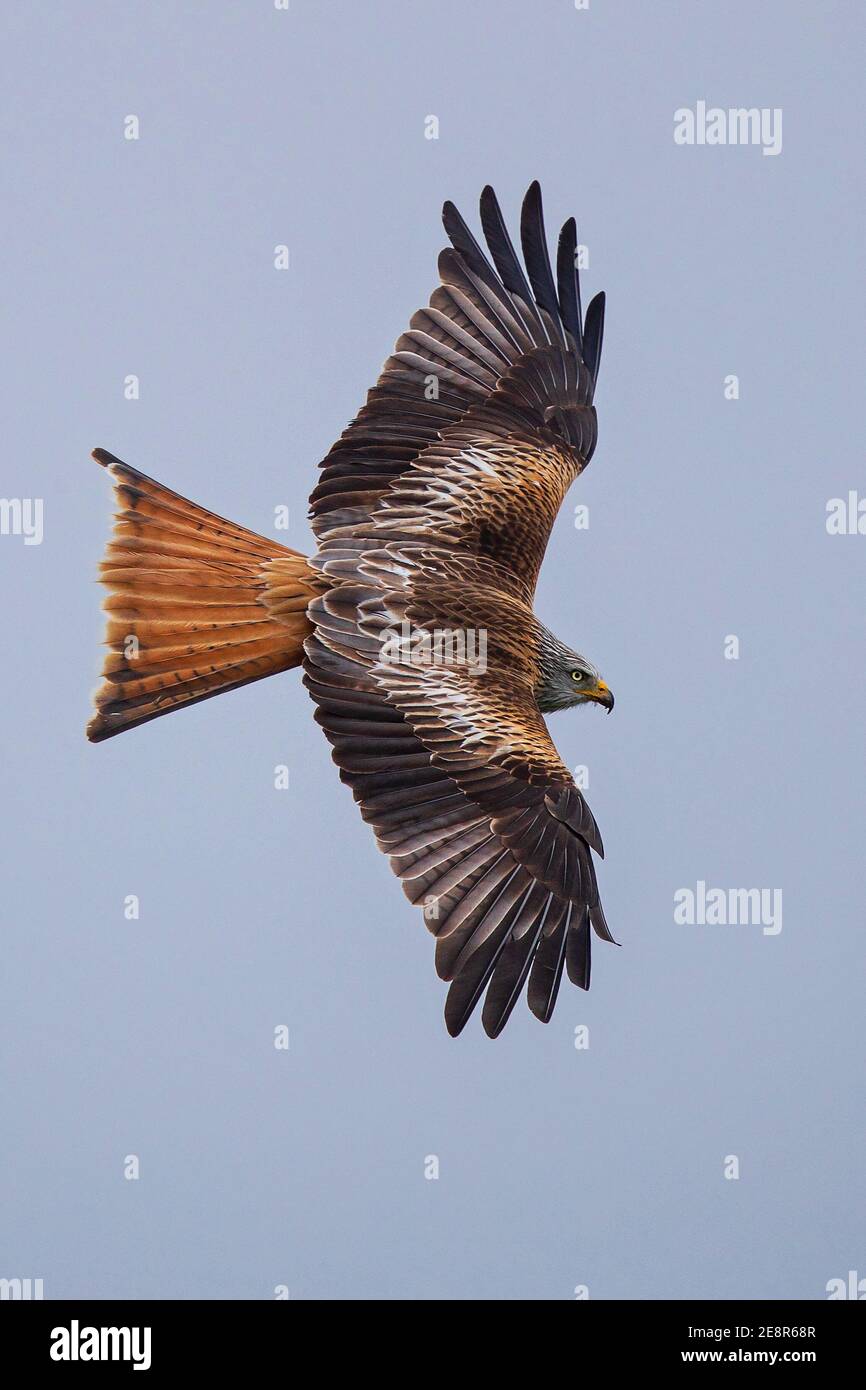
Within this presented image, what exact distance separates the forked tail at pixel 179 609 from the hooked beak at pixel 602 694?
170 centimetres

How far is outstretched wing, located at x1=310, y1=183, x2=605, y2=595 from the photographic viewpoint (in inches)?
427

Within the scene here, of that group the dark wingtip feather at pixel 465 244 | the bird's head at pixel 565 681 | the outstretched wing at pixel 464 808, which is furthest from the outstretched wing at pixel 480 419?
the outstretched wing at pixel 464 808

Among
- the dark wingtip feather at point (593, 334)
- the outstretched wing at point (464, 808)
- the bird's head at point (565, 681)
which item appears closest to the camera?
the outstretched wing at point (464, 808)

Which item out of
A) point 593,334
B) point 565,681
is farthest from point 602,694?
point 593,334

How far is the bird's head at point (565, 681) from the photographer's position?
36.2ft

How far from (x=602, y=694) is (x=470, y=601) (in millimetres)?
1132

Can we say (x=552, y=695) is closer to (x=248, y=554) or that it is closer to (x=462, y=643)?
(x=462, y=643)

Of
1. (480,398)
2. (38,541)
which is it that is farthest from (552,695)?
(38,541)

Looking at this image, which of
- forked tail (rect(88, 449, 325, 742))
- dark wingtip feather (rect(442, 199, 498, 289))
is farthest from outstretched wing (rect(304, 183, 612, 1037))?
forked tail (rect(88, 449, 325, 742))

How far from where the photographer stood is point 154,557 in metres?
10.2

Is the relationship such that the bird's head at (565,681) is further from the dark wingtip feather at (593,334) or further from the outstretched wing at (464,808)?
the dark wingtip feather at (593,334)

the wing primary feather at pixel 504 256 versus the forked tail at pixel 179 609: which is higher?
the wing primary feather at pixel 504 256

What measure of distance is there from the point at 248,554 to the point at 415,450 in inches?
46.2

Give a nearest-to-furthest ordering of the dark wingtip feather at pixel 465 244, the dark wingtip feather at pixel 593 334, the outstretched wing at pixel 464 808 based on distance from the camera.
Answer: the outstretched wing at pixel 464 808 < the dark wingtip feather at pixel 465 244 < the dark wingtip feather at pixel 593 334
